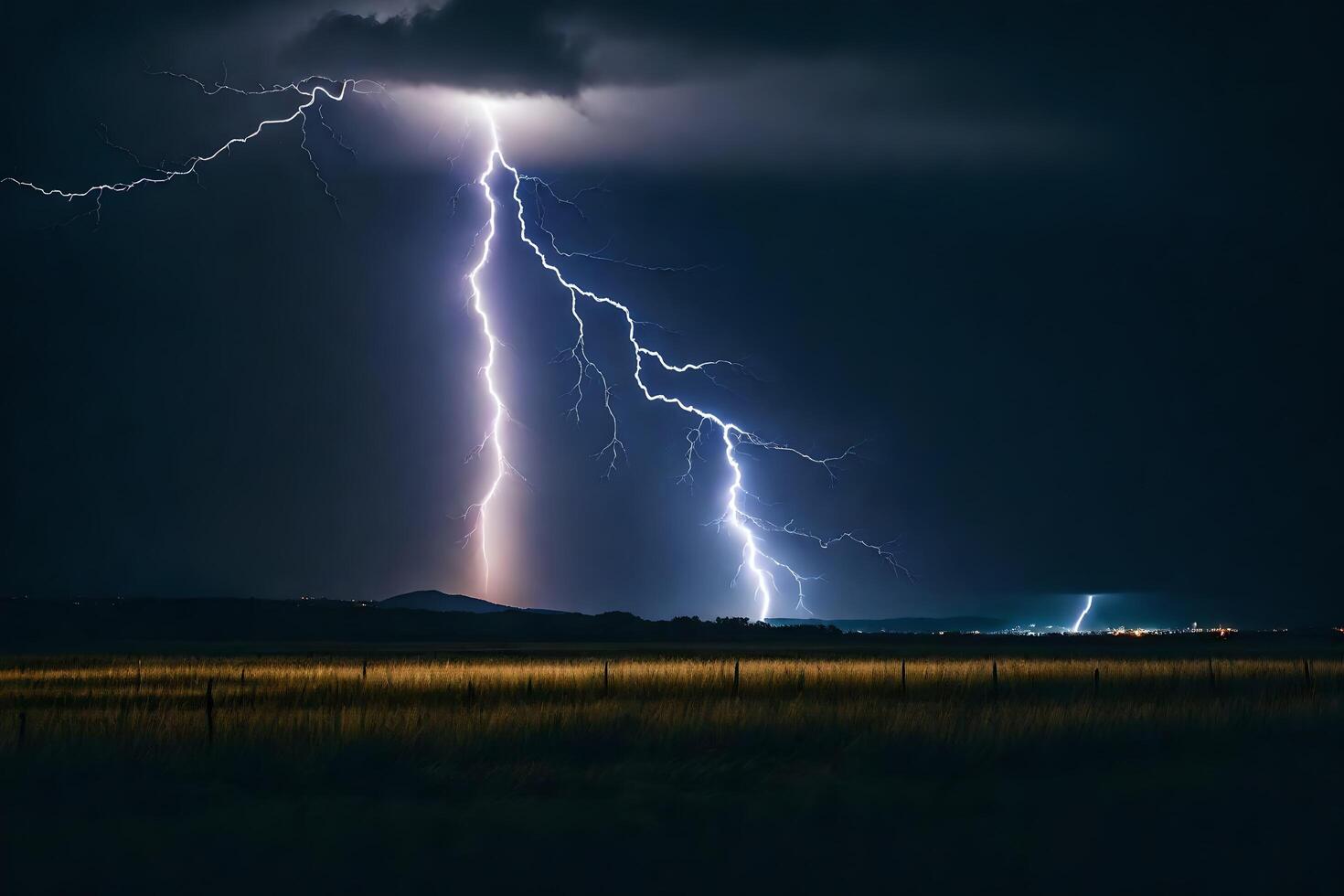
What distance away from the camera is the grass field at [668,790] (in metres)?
9.77

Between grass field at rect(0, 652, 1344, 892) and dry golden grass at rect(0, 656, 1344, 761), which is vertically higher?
dry golden grass at rect(0, 656, 1344, 761)

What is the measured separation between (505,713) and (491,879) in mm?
12528

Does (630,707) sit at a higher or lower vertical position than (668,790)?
higher

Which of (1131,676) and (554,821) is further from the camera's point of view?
(1131,676)

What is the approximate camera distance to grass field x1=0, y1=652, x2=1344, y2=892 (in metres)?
9.77

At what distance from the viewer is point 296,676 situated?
33688 mm

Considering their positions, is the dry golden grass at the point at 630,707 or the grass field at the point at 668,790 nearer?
the grass field at the point at 668,790

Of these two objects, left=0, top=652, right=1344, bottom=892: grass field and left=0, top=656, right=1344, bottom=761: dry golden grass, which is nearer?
left=0, top=652, right=1344, bottom=892: grass field

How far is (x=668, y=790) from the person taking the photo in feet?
45.5

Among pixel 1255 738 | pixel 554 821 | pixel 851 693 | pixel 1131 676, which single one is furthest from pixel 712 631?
pixel 554 821

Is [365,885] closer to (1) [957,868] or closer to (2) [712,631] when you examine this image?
(1) [957,868]

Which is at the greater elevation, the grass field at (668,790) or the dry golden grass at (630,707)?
the dry golden grass at (630,707)

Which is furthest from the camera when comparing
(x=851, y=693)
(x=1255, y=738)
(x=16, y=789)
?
(x=851, y=693)

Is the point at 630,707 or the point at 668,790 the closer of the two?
the point at 668,790
